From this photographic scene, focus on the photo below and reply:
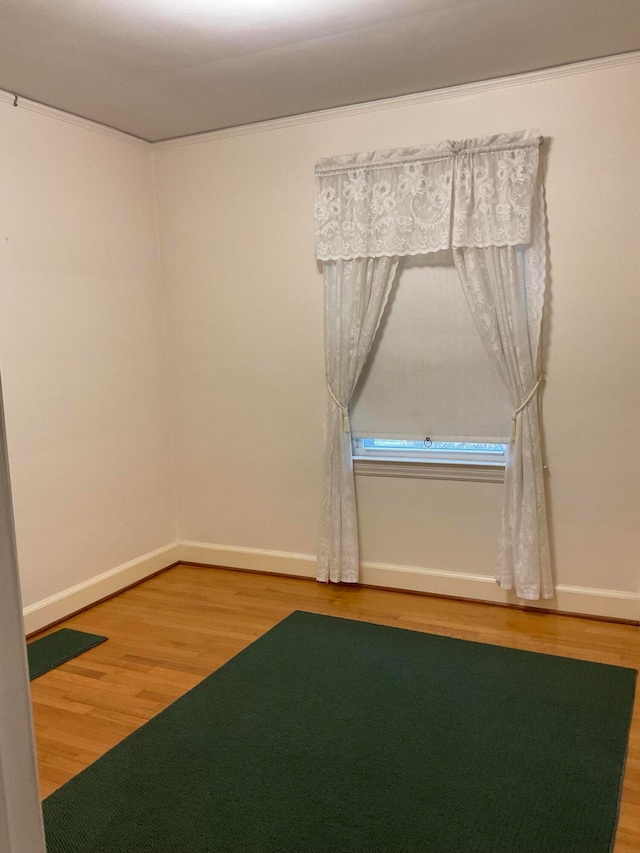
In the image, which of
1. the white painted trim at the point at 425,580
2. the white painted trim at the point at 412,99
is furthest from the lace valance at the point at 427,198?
the white painted trim at the point at 425,580

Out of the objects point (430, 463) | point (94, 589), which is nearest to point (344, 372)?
point (430, 463)

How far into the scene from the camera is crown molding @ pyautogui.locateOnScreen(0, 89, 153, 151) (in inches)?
135

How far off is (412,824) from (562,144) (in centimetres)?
304

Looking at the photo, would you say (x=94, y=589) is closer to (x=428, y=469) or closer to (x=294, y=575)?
(x=294, y=575)

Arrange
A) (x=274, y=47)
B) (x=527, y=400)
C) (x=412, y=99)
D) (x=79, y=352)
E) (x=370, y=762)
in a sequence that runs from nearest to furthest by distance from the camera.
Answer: (x=370, y=762)
(x=274, y=47)
(x=527, y=400)
(x=412, y=99)
(x=79, y=352)

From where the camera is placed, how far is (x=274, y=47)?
299 cm

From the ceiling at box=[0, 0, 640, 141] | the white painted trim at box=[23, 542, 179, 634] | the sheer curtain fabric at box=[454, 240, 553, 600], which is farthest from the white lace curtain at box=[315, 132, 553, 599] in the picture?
the white painted trim at box=[23, 542, 179, 634]

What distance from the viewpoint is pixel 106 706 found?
2857 millimetres

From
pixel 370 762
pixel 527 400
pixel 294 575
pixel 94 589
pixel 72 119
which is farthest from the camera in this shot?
pixel 294 575

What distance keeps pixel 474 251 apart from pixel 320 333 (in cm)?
100

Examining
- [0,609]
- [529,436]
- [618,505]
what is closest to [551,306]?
[529,436]

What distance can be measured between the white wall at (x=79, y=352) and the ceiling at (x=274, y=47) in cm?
34

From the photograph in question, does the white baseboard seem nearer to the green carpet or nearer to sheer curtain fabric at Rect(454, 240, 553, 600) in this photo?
sheer curtain fabric at Rect(454, 240, 553, 600)

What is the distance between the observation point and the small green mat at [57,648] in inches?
127
